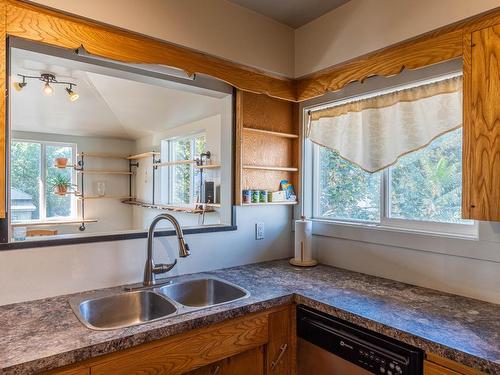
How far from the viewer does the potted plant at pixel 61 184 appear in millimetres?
4695

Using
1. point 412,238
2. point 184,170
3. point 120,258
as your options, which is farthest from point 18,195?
point 412,238

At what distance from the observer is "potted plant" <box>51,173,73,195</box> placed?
15.4ft

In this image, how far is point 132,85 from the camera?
3.36 metres

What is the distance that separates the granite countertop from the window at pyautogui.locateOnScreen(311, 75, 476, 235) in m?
0.36

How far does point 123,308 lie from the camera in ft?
5.08

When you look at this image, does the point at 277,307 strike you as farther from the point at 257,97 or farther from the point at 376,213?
the point at 257,97

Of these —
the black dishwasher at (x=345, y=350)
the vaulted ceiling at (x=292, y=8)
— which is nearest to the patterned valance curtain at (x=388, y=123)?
the vaulted ceiling at (x=292, y=8)

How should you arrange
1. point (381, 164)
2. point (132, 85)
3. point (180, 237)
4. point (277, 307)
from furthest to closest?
point (132, 85) < point (381, 164) < point (180, 237) < point (277, 307)

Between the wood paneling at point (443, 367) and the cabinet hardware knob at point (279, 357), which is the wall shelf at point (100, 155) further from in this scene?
the wood paneling at point (443, 367)

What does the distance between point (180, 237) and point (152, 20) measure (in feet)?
3.58

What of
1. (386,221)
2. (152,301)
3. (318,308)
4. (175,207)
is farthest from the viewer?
(175,207)

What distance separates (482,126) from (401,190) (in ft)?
2.12

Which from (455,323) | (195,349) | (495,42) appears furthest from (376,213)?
(195,349)

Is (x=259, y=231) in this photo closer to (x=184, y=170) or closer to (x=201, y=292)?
(x=201, y=292)
